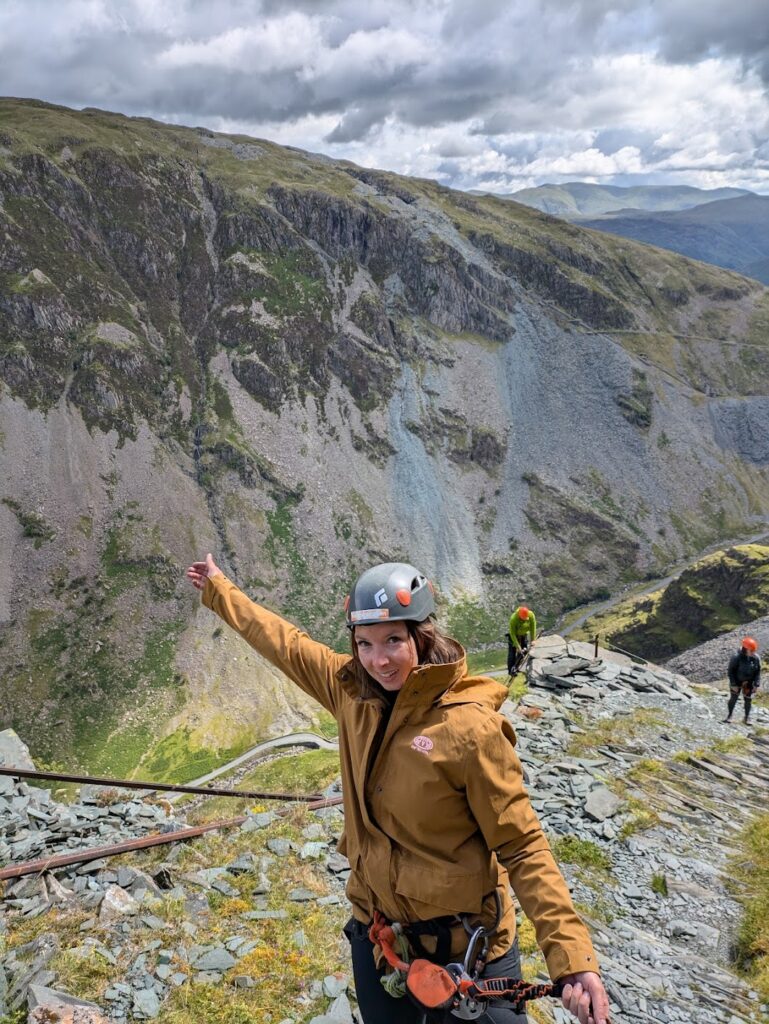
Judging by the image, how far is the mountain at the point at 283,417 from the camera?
87.1 m

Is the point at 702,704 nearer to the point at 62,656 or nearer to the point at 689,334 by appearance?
the point at 62,656

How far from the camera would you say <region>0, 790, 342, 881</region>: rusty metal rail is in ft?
31.6

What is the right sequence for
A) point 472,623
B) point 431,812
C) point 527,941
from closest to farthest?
point 431,812
point 527,941
point 472,623

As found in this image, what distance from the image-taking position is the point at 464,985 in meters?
3.97

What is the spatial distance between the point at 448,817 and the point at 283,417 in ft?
385

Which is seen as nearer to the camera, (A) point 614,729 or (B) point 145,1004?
(B) point 145,1004

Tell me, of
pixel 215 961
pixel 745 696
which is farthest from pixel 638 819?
pixel 745 696

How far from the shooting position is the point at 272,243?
13400cm

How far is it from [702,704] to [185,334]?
11827 centimetres

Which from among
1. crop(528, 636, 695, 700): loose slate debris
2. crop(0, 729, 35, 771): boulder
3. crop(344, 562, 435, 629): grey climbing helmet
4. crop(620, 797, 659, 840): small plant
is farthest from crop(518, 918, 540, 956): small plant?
crop(0, 729, 35, 771): boulder

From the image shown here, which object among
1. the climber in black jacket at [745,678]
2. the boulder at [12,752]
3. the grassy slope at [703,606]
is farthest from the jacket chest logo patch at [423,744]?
the grassy slope at [703,606]

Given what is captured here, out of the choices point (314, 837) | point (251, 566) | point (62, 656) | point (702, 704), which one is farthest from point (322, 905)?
point (251, 566)

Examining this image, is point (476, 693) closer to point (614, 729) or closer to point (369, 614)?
point (369, 614)

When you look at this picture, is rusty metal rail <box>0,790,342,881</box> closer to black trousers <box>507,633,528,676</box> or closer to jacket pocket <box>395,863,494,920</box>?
jacket pocket <box>395,863,494,920</box>
